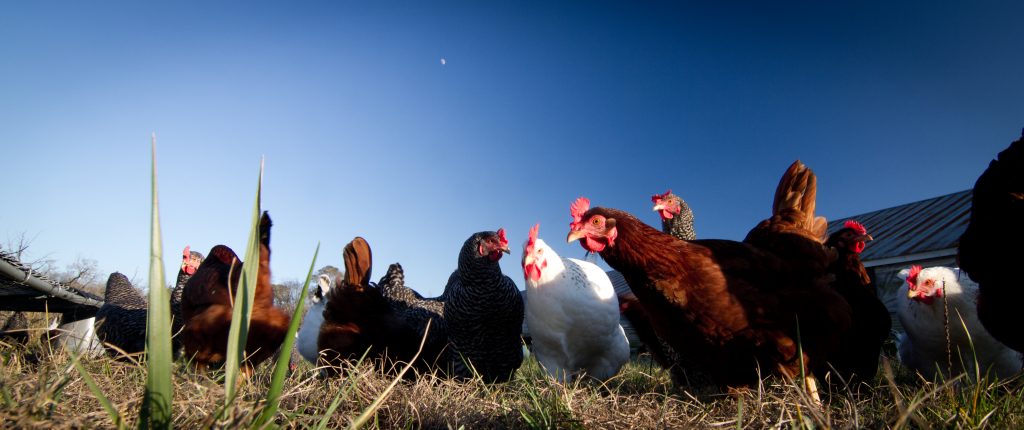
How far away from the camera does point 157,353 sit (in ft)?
3.43

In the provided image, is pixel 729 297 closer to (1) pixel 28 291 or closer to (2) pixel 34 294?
(1) pixel 28 291

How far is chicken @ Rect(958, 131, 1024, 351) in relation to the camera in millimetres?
2369

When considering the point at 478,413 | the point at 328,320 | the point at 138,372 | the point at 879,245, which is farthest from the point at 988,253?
the point at 879,245

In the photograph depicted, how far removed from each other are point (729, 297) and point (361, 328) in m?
3.17

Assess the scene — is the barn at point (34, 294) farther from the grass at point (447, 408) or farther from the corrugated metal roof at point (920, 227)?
the corrugated metal roof at point (920, 227)

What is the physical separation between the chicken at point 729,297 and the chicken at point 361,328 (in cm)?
230

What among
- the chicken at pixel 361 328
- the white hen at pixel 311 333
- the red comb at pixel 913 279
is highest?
the red comb at pixel 913 279

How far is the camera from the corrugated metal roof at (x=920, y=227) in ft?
28.6

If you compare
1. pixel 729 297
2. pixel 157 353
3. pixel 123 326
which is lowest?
pixel 123 326

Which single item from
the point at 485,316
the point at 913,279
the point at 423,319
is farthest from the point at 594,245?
the point at 913,279

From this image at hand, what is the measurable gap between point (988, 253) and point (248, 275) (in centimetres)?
329

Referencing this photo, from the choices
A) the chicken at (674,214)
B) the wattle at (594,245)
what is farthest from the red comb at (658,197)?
the wattle at (594,245)

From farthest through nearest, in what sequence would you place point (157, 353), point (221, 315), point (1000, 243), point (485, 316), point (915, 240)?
point (915, 240), point (221, 315), point (485, 316), point (1000, 243), point (157, 353)

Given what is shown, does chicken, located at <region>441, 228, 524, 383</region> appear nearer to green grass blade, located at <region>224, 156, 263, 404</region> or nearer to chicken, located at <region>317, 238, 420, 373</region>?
chicken, located at <region>317, 238, 420, 373</region>
